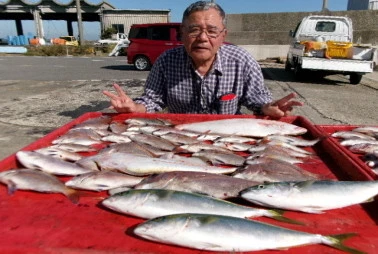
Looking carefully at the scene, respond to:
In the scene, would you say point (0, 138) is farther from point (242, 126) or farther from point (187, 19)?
point (242, 126)

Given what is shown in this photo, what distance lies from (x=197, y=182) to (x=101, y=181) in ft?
1.57

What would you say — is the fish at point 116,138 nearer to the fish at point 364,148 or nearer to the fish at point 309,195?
the fish at point 309,195

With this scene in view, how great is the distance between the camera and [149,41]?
16312 millimetres

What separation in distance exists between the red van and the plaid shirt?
12.3 meters

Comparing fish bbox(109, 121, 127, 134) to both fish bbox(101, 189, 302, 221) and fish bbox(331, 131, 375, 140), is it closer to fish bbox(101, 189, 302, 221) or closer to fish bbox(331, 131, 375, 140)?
fish bbox(101, 189, 302, 221)

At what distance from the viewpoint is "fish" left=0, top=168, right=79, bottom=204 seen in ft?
5.09

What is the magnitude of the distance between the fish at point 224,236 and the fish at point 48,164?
2.31 feet

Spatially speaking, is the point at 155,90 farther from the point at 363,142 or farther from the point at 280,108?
the point at 363,142

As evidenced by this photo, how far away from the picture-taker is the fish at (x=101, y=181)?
159cm

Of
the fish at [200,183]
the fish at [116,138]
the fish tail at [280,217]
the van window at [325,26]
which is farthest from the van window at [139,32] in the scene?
the fish tail at [280,217]

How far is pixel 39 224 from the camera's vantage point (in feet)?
4.22

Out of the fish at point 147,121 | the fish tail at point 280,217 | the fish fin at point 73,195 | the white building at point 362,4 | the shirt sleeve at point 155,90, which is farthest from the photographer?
the white building at point 362,4

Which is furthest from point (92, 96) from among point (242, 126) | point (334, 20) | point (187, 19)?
point (334, 20)

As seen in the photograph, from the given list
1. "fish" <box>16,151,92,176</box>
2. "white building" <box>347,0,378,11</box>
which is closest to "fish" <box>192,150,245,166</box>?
"fish" <box>16,151,92,176</box>
